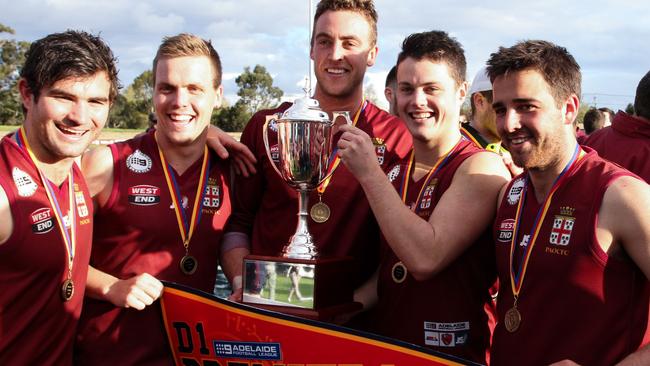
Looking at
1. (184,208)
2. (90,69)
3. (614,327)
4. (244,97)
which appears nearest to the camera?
(614,327)

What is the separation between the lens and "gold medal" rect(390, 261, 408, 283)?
313 cm

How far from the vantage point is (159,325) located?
3107mm

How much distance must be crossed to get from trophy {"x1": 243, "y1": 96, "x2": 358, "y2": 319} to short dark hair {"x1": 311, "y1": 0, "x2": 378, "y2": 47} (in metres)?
0.66

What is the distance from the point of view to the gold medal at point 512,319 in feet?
8.60

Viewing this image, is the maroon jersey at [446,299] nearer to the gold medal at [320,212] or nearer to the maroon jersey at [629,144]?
the gold medal at [320,212]

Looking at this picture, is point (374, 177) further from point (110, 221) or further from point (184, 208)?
point (110, 221)

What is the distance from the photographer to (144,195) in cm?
324

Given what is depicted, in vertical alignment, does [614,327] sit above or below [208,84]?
below

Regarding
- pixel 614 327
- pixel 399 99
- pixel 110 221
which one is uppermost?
pixel 399 99

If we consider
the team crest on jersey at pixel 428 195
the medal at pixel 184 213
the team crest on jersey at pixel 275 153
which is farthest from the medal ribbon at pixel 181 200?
the team crest on jersey at pixel 428 195

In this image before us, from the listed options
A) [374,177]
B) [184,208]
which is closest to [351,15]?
[374,177]

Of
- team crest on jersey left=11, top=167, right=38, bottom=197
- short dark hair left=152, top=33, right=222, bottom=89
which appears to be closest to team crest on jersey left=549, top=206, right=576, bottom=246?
short dark hair left=152, top=33, right=222, bottom=89

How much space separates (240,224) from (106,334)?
0.86 metres

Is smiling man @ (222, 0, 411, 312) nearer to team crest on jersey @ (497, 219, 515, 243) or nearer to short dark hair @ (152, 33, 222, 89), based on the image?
short dark hair @ (152, 33, 222, 89)
